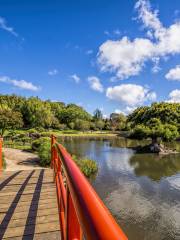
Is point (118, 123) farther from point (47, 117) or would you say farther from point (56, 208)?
point (56, 208)

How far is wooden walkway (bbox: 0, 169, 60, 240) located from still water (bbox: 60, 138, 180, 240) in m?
5.14

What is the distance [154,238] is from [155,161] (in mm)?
14931

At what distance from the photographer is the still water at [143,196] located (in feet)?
29.1

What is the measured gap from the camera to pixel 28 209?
339 centimetres

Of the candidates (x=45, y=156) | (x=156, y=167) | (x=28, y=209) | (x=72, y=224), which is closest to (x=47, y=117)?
(x=156, y=167)

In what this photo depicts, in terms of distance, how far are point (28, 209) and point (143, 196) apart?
398 inches

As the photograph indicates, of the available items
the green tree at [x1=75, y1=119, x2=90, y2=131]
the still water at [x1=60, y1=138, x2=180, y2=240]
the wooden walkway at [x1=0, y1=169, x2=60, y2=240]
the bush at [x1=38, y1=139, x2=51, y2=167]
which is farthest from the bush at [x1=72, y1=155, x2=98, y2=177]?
the green tree at [x1=75, y1=119, x2=90, y2=131]

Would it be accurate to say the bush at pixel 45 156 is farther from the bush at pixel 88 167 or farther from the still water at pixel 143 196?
the still water at pixel 143 196

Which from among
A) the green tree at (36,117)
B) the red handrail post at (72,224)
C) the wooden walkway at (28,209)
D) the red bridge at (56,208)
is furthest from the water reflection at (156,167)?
the green tree at (36,117)

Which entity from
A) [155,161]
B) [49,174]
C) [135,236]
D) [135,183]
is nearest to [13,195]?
[49,174]

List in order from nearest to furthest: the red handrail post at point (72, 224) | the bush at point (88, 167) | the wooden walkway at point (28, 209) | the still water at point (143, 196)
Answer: the red handrail post at point (72, 224), the wooden walkway at point (28, 209), the still water at point (143, 196), the bush at point (88, 167)

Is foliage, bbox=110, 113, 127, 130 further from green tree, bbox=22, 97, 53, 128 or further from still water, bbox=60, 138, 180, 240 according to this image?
still water, bbox=60, 138, 180, 240

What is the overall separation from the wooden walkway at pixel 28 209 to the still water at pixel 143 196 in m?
5.14

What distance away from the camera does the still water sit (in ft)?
29.1
